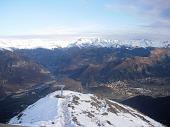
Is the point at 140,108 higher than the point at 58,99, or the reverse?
the point at 58,99

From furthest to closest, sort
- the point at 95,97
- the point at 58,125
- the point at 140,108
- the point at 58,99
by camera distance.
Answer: the point at 140,108 → the point at 95,97 → the point at 58,99 → the point at 58,125

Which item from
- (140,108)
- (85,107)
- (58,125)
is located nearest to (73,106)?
(85,107)

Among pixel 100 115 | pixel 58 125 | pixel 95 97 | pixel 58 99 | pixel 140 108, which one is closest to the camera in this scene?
pixel 58 125

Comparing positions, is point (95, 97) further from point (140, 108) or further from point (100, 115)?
point (140, 108)

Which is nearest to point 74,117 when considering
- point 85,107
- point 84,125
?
point 84,125

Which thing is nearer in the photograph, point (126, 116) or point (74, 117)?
point (74, 117)

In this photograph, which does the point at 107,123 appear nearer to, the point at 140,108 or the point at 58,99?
the point at 58,99
